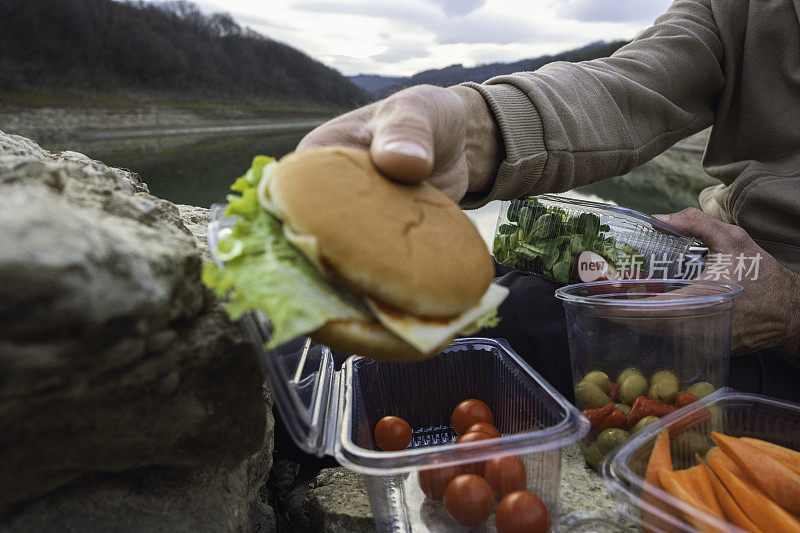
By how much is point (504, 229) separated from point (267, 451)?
1.66 meters

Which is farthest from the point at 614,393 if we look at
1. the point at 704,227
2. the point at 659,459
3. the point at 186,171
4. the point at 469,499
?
the point at 186,171

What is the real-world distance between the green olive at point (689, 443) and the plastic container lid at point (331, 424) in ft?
0.86

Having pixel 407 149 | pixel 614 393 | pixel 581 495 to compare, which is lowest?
pixel 581 495

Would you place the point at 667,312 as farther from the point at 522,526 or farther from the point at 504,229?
the point at 504,229

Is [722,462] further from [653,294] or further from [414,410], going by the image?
[414,410]

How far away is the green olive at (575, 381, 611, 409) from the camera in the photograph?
5.74ft

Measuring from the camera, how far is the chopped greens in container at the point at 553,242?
7.50ft

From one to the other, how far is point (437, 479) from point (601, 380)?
75 centimetres

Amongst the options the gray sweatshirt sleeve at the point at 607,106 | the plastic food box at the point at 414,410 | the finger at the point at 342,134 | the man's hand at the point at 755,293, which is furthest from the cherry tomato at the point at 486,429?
the man's hand at the point at 755,293

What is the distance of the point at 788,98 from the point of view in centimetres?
251

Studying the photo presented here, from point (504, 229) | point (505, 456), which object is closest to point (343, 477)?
point (505, 456)

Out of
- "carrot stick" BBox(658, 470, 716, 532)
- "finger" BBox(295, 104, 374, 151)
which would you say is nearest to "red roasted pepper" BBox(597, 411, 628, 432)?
"carrot stick" BBox(658, 470, 716, 532)

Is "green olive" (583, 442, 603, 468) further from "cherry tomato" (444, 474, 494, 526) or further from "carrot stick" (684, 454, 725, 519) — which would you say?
"cherry tomato" (444, 474, 494, 526)

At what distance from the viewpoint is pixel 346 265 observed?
3.41 feet
